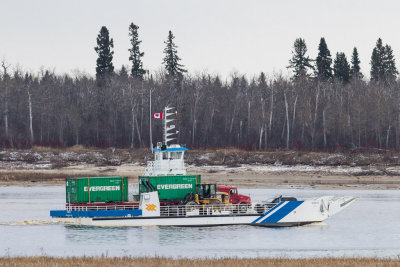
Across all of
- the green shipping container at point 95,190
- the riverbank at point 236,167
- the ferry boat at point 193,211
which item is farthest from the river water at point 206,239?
the riverbank at point 236,167

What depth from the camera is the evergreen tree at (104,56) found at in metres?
130

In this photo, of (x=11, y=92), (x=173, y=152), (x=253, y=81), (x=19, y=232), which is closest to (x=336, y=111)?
(x=253, y=81)

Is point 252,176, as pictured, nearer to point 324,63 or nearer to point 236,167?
point 236,167

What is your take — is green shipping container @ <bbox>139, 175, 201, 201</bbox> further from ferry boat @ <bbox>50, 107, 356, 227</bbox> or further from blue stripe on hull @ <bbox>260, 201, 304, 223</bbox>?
blue stripe on hull @ <bbox>260, 201, 304, 223</bbox>

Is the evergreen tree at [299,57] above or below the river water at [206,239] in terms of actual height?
above

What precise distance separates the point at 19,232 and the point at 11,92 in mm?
79915

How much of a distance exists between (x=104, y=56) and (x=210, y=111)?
26.3 m

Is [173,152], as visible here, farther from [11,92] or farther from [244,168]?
[11,92]

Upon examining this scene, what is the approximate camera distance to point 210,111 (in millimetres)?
117312

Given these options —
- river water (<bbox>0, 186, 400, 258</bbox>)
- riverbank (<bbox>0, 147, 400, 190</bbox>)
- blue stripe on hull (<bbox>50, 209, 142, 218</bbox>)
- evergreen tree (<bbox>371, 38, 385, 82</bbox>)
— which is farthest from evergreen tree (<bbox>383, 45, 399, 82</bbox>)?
blue stripe on hull (<bbox>50, 209, 142, 218</bbox>)

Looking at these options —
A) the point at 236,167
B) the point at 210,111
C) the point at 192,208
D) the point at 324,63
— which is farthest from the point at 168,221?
the point at 324,63

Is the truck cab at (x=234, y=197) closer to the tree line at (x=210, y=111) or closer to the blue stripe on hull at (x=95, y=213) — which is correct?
the blue stripe on hull at (x=95, y=213)

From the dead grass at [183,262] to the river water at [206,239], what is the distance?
2913 millimetres

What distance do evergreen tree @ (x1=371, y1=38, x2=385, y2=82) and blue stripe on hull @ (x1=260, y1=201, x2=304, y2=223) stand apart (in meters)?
95.4
